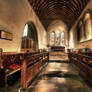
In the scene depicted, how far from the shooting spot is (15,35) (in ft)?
12.2

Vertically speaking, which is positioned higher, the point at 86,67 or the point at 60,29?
the point at 60,29

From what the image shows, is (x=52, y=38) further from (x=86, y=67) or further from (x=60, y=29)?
(x=86, y=67)

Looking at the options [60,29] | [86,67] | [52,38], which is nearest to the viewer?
[86,67]

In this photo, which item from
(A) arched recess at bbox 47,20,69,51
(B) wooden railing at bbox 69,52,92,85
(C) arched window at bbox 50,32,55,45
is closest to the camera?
(B) wooden railing at bbox 69,52,92,85

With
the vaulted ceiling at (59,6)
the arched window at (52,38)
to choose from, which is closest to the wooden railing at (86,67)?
the vaulted ceiling at (59,6)

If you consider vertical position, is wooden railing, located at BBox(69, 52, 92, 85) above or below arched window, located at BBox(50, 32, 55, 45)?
below

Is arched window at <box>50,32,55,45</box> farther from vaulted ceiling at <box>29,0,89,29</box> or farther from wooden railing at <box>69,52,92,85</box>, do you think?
wooden railing at <box>69,52,92,85</box>

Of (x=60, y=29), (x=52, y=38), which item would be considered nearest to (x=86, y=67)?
(x=52, y=38)

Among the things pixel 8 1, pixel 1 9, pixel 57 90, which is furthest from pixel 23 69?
pixel 8 1

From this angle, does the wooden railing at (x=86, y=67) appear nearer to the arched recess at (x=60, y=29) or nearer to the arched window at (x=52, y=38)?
the arched recess at (x=60, y=29)

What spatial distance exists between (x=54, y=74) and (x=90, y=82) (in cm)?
126

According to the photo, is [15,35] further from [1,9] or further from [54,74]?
[54,74]

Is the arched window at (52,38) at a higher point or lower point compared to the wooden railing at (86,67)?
higher

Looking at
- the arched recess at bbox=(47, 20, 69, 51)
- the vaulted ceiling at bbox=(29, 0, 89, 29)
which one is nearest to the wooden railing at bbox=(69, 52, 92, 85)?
the vaulted ceiling at bbox=(29, 0, 89, 29)
